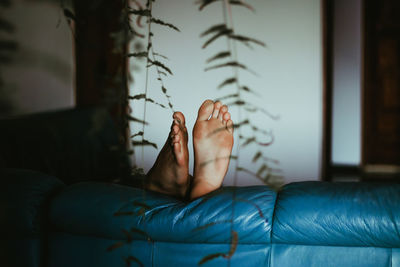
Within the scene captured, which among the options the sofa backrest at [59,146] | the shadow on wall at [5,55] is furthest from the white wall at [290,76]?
the shadow on wall at [5,55]

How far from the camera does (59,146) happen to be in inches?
60.7

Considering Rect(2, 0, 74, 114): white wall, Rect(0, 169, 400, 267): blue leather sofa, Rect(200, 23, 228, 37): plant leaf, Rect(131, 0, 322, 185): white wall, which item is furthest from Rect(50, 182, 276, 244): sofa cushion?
Rect(131, 0, 322, 185): white wall

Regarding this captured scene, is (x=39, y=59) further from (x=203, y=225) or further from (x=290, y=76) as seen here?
(x=290, y=76)

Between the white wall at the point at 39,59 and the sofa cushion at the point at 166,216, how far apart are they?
0.29 meters

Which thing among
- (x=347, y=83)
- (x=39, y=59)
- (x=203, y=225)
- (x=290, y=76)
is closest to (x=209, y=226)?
(x=203, y=225)

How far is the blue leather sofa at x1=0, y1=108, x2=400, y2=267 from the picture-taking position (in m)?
0.84

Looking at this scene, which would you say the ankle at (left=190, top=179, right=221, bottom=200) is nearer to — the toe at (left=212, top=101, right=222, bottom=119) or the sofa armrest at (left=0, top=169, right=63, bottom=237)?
the toe at (left=212, top=101, right=222, bottom=119)

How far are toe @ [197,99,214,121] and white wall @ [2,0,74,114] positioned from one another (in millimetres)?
384

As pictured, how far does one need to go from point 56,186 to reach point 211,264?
1.50 ft

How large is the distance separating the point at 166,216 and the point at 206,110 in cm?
38

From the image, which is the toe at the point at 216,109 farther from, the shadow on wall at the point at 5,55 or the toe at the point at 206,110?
the shadow on wall at the point at 5,55

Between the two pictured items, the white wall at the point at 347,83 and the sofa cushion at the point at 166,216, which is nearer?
the sofa cushion at the point at 166,216

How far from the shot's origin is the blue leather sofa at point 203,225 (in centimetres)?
84

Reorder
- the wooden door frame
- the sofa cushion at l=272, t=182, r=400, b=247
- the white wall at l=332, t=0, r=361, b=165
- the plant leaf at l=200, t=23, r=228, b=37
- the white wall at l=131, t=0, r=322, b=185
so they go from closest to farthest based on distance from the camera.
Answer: the plant leaf at l=200, t=23, r=228, b=37 < the sofa cushion at l=272, t=182, r=400, b=247 < the white wall at l=131, t=0, r=322, b=185 < the wooden door frame < the white wall at l=332, t=0, r=361, b=165
